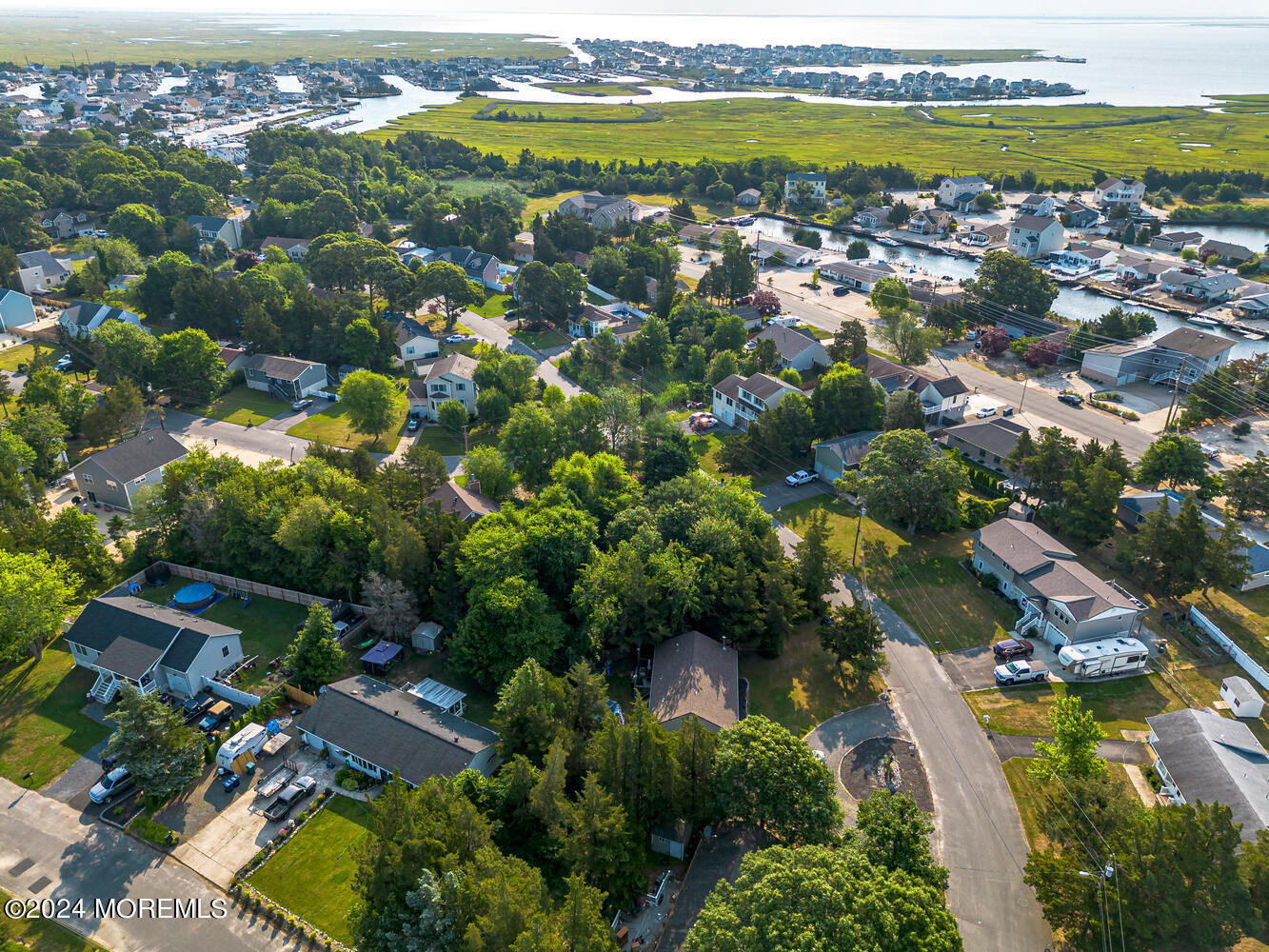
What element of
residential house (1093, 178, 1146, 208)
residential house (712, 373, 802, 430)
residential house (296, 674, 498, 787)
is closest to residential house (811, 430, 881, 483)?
residential house (712, 373, 802, 430)

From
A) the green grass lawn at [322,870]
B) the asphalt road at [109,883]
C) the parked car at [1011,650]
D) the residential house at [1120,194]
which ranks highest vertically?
the residential house at [1120,194]

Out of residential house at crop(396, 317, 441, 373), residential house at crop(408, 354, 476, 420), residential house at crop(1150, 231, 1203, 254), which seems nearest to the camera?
residential house at crop(408, 354, 476, 420)

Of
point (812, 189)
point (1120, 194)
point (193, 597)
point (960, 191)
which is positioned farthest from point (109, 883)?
point (1120, 194)

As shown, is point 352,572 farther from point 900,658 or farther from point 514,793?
point 900,658

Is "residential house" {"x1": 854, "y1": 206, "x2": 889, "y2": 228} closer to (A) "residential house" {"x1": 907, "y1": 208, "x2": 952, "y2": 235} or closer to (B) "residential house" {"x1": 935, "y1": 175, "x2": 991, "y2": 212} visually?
(A) "residential house" {"x1": 907, "y1": 208, "x2": 952, "y2": 235}

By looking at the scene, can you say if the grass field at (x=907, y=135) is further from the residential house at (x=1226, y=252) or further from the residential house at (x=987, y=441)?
the residential house at (x=987, y=441)

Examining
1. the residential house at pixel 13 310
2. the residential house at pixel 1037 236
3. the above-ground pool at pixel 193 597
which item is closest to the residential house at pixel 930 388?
the above-ground pool at pixel 193 597

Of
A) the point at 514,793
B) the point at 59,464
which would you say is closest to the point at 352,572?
the point at 514,793
